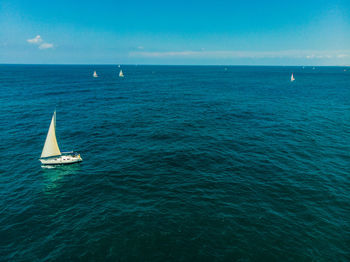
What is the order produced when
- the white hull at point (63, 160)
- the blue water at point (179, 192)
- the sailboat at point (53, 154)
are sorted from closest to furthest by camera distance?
the blue water at point (179, 192)
the sailboat at point (53, 154)
the white hull at point (63, 160)

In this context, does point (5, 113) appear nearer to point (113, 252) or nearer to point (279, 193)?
point (113, 252)

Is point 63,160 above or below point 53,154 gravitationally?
below

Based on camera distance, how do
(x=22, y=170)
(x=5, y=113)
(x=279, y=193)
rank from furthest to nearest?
(x=5, y=113) < (x=22, y=170) < (x=279, y=193)

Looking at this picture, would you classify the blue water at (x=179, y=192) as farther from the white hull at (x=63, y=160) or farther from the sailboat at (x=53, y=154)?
the sailboat at (x=53, y=154)

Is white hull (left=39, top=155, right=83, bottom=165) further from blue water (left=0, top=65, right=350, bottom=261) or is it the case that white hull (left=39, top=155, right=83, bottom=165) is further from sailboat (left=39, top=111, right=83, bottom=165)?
blue water (left=0, top=65, right=350, bottom=261)

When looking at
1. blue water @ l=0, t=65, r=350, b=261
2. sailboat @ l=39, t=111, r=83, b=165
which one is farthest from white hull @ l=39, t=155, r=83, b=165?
blue water @ l=0, t=65, r=350, b=261

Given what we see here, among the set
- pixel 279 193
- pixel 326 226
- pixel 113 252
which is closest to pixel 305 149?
pixel 279 193

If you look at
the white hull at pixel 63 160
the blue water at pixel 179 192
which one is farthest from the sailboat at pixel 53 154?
the blue water at pixel 179 192

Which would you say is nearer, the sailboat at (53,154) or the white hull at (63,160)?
the sailboat at (53,154)

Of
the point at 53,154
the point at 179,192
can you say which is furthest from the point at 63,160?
the point at 179,192

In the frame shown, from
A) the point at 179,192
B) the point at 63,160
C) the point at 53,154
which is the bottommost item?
the point at 179,192

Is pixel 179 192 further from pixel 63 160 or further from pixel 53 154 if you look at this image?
pixel 53 154
